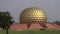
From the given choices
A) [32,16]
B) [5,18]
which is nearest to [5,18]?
[5,18]

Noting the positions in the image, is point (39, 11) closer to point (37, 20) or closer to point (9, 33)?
point (37, 20)

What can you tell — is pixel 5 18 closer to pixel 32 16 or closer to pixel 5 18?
pixel 5 18

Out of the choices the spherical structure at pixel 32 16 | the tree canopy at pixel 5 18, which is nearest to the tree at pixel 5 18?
the tree canopy at pixel 5 18

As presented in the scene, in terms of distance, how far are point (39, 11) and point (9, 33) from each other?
13530 millimetres

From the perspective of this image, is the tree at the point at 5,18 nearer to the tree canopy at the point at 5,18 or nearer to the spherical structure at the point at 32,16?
the tree canopy at the point at 5,18

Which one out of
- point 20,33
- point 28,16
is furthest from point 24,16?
point 20,33

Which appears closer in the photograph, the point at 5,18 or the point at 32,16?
the point at 5,18

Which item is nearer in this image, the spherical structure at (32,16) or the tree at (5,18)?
the tree at (5,18)

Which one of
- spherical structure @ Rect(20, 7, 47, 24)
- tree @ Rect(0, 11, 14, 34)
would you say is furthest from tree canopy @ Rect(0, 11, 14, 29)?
spherical structure @ Rect(20, 7, 47, 24)

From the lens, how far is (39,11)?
35938 mm

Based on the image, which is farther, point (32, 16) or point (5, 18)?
point (32, 16)

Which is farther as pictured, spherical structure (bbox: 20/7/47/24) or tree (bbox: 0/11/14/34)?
spherical structure (bbox: 20/7/47/24)

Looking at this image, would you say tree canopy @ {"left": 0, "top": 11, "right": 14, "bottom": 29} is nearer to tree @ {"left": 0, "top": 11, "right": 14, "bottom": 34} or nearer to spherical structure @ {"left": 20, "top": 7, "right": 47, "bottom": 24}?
tree @ {"left": 0, "top": 11, "right": 14, "bottom": 34}

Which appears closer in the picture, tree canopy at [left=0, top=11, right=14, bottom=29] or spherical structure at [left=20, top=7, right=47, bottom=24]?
tree canopy at [left=0, top=11, right=14, bottom=29]
